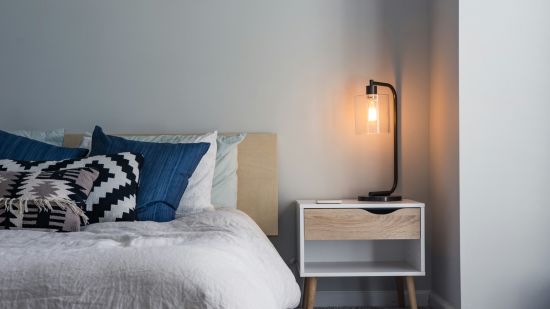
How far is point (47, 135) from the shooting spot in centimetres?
316

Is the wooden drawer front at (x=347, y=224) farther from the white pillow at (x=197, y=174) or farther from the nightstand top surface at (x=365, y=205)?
the white pillow at (x=197, y=174)

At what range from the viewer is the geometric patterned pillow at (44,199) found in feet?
7.52

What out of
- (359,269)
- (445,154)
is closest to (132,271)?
(359,269)

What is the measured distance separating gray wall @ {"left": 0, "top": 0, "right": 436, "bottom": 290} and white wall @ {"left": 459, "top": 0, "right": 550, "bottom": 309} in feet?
1.81

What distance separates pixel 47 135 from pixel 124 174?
0.79 meters

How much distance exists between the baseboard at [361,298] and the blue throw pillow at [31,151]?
1.39m

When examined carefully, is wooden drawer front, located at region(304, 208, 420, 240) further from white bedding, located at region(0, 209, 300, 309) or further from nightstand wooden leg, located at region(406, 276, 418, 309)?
white bedding, located at region(0, 209, 300, 309)

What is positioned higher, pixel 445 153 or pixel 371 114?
pixel 371 114

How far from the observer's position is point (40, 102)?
3.37 m

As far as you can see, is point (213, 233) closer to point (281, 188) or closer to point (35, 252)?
point (35, 252)

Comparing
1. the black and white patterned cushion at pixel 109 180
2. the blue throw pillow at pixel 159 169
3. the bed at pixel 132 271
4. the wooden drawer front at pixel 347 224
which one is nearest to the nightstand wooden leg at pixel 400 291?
the wooden drawer front at pixel 347 224

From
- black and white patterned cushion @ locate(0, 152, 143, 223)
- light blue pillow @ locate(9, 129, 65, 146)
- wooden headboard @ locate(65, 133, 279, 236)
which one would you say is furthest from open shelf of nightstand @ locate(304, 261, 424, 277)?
light blue pillow @ locate(9, 129, 65, 146)

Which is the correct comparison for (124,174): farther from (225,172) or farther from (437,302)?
(437,302)

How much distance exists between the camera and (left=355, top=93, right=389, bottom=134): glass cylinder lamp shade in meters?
3.20
